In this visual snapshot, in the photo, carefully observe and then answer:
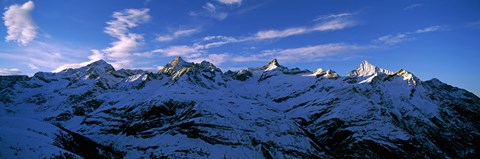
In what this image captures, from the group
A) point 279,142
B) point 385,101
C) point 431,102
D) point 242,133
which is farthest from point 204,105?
point 431,102

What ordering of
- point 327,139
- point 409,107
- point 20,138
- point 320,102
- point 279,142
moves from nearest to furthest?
point 20,138 < point 279,142 < point 327,139 < point 409,107 < point 320,102

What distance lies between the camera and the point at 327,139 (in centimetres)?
15312

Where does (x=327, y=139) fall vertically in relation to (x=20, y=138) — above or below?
below

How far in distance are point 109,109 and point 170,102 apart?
39.6m

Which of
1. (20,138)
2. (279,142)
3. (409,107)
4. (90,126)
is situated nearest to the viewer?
(20,138)

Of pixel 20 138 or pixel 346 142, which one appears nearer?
pixel 20 138

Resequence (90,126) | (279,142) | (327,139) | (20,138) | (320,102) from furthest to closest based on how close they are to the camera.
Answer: (320,102) < (90,126) < (327,139) < (279,142) < (20,138)

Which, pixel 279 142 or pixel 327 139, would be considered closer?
pixel 279 142

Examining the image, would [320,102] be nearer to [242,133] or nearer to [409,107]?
[409,107]

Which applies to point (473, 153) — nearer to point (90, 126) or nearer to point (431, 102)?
point (431, 102)

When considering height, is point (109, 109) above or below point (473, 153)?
above

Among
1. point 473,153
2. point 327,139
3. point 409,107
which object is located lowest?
point 473,153

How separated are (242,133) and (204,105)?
33170 mm

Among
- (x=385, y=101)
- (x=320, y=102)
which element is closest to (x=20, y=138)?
(x=320, y=102)
